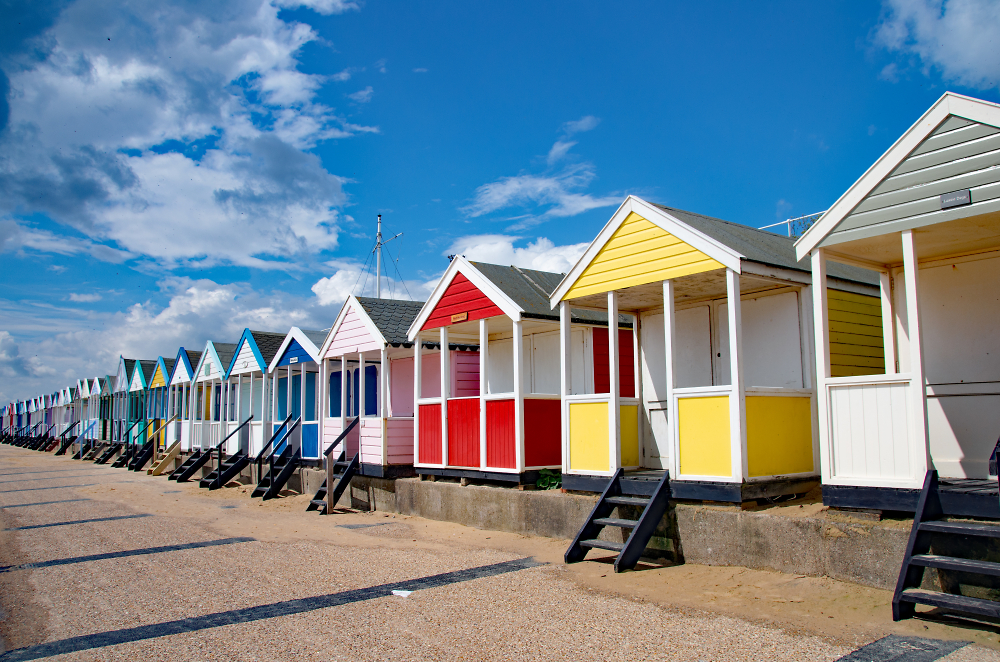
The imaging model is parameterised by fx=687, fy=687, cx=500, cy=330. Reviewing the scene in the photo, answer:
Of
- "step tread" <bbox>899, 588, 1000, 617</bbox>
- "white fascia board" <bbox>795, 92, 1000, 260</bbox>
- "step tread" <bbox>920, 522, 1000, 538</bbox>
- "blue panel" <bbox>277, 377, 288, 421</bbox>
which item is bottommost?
"step tread" <bbox>899, 588, 1000, 617</bbox>

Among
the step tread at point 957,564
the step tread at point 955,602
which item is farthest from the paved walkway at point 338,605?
the step tread at point 957,564

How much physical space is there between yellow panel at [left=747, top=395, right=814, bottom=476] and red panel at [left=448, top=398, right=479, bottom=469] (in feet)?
16.5

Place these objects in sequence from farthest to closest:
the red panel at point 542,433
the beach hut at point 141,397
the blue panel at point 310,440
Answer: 1. the beach hut at point 141,397
2. the blue panel at point 310,440
3. the red panel at point 542,433

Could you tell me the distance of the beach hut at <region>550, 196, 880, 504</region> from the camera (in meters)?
7.52

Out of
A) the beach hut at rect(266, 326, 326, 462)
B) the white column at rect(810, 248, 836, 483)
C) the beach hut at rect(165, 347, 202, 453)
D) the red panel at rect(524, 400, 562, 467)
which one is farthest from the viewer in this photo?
the beach hut at rect(165, 347, 202, 453)

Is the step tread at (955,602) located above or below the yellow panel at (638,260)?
below

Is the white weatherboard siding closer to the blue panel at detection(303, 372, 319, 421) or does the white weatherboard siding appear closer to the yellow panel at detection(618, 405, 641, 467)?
the yellow panel at detection(618, 405, 641, 467)

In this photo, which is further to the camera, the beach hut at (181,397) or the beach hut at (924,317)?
the beach hut at (181,397)

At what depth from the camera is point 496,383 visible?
1457 centimetres

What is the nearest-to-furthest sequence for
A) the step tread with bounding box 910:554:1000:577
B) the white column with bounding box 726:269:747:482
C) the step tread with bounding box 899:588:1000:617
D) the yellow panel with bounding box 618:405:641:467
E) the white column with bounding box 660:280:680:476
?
the step tread with bounding box 899:588:1000:617 < the step tread with bounding box 910:554:1000:577 < the white column with bounding box 726:269:747:482 < the white column with bounding box 660:280:680:476 < the yellow panel with bounding box 618:405:641:467

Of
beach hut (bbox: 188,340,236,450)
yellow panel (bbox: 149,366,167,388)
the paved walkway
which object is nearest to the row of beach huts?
the paved walkway

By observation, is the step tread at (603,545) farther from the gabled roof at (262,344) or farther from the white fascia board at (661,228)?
the gabled roof at (262,344)

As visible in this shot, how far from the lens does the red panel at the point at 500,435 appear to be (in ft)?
34.9

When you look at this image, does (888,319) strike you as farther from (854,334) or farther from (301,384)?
(301,384)
